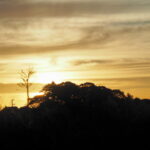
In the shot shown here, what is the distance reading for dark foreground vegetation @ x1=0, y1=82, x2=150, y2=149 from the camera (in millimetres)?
51938

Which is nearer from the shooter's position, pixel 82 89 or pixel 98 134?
pixel 98 134

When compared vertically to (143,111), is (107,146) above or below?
below

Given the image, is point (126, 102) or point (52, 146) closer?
point (52, 146)

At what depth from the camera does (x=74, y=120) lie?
5275cm

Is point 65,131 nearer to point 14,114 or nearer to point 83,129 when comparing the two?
point 83,129

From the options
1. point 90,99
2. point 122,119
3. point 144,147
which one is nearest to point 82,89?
point 90,99

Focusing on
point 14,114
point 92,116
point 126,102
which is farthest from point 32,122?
point 126,102

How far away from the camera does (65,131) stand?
52.2 m

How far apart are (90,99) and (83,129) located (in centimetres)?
365

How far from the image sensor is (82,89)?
183 ft

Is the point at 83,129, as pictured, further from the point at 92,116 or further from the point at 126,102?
the point at 126,102

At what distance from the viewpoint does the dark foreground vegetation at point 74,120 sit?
170 feet

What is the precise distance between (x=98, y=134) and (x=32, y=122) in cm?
709

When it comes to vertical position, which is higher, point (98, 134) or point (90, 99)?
point (90, 99)
